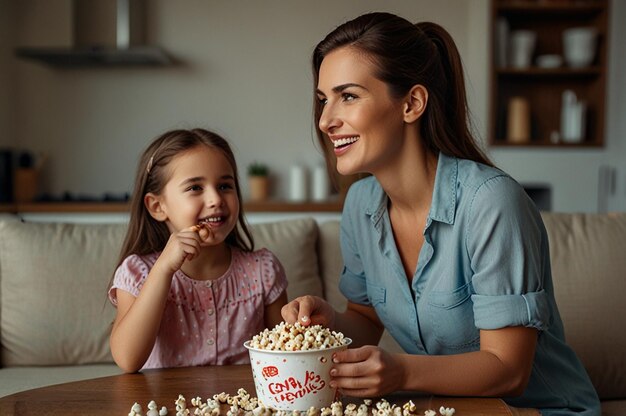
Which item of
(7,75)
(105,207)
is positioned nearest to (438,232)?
(105,207)

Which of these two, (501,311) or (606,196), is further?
(606,196)

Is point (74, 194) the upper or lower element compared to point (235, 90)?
lower

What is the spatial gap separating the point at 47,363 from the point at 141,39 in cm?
316

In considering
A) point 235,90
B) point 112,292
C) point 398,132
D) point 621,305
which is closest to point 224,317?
point 112,292

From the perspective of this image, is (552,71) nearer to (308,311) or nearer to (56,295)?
(56,295)

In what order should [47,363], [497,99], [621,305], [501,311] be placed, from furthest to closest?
[497,99] → [47,363] → [621,305] → [501,311]

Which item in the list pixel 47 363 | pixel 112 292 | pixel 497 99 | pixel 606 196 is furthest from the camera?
pixel 497 99

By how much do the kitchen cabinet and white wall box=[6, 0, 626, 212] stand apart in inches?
14.2

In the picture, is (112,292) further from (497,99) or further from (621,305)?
(497,99)

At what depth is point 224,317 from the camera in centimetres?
170

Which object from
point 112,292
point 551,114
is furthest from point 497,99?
point 112,292

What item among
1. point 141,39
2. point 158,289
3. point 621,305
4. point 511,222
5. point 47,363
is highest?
point 141,39

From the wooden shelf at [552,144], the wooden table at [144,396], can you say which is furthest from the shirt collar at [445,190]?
the wooden shelf at [552,144]

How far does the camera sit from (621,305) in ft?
6.64
